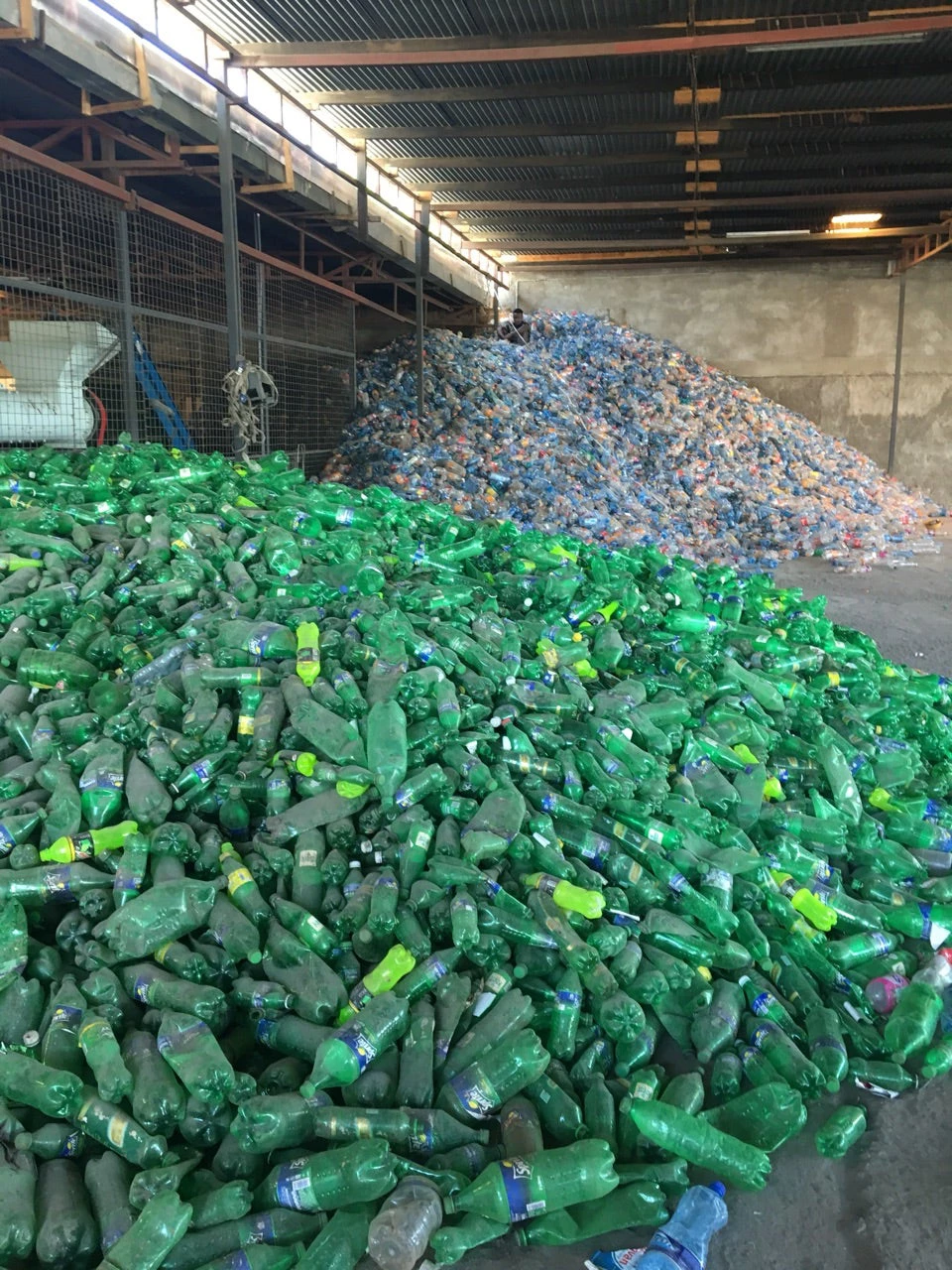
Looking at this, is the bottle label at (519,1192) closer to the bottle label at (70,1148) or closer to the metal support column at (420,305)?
the bottle label at (70,1148)

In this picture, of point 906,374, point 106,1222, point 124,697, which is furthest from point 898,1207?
point 906,374

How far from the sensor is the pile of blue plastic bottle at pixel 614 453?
9.73 meters

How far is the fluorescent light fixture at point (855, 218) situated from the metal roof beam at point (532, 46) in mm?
7568

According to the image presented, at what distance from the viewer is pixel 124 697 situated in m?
2.97

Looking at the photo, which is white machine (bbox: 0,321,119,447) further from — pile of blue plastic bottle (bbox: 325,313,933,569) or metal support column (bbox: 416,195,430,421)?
metal support column (bbox: 416,195,430,421)

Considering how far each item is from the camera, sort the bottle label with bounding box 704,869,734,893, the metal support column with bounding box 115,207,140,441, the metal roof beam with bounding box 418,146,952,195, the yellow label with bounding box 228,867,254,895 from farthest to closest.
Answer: the metal roof beam with bounding box 418,146,952,195 → the metal support column with bounding box 115,207,140,441 → the bottle label with bounding box 704,869,734,893 → the yellow label with bounding box 228,867,254,895

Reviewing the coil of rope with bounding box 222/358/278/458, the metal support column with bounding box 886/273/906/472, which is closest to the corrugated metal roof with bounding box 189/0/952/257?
the coil of rope with bounding box 222/358/278/458

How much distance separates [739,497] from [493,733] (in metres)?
9.25

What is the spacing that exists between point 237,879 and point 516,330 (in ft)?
47.2

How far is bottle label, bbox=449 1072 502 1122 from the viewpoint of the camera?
2.04 m

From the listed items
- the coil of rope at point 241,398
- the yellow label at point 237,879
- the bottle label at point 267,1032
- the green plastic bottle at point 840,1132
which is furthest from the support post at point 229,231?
the green plastic bottle at point 840,1132

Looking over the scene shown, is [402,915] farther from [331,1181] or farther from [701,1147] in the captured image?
[701,1147]

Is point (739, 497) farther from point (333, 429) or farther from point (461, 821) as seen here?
point (461, 821)

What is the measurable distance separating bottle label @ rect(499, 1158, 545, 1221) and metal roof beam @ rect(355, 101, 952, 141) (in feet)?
33.8
